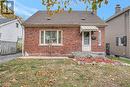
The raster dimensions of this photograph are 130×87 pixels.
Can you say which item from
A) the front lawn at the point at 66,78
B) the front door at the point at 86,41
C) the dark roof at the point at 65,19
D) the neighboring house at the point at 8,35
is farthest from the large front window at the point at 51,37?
the front lawn at the point at 66,78

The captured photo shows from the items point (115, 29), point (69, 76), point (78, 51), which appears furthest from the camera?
point (115, 29)

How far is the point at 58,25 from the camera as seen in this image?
25984mm

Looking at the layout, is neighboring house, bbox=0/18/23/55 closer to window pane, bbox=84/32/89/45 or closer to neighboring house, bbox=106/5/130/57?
window pane, bbox=84/32/89/45

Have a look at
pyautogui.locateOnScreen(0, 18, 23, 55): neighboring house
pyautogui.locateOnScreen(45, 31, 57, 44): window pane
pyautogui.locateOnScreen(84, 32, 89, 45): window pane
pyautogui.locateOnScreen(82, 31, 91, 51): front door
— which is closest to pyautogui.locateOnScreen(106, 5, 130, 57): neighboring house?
pyautogui.locateOnScreen(82, 31, 91, 51): front door

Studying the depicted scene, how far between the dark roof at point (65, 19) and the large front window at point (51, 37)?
1.07 m

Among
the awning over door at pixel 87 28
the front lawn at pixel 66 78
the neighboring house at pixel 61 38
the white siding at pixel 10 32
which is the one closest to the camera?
the front lawn at pixel 66 78

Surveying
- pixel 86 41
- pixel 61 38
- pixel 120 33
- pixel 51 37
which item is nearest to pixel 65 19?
pixel 61 38

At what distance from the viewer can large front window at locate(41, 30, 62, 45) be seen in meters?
26.4

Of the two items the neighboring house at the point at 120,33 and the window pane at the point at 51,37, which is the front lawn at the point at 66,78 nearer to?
the window pane at the point at 51,37

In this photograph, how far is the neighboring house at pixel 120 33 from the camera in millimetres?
27328

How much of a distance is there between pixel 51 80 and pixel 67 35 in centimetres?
1537

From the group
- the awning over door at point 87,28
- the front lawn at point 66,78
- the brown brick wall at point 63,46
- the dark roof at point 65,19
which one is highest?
the dark roof at point 65,19

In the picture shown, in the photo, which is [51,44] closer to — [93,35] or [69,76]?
[93,35]

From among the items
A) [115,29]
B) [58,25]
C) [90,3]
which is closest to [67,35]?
[58,25]
